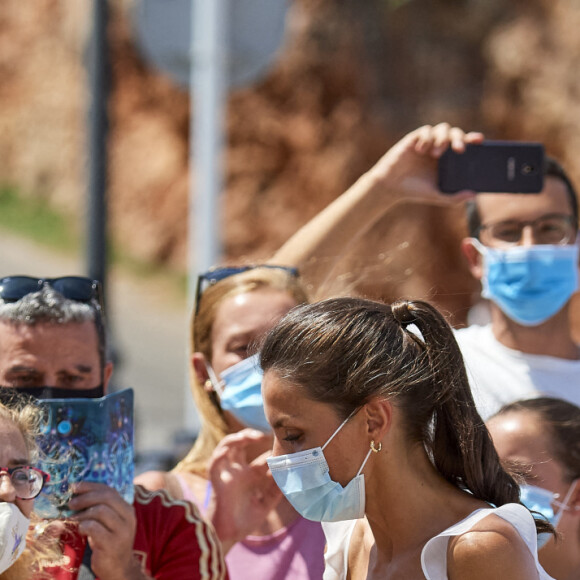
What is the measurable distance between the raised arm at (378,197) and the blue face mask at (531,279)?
35cm

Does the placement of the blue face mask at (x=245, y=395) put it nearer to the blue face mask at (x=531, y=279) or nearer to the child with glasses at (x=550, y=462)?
the child with glasses at (x=550, y=462)

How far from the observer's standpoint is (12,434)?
2.39 meters

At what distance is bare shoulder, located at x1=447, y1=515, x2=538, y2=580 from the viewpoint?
2.11 meters

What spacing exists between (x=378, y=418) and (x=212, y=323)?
112cm

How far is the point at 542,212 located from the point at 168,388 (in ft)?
41.8

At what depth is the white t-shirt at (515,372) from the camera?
3.59 m

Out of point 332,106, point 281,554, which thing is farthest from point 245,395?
point 332,106

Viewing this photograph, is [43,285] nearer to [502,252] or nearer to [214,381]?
[214,381]

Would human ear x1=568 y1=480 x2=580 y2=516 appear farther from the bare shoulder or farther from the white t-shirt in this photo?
the bare shoulder

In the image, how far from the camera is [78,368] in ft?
9.00

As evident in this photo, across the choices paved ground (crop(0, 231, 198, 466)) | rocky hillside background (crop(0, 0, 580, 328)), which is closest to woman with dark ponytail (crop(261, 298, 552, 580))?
paved ground (crop(0, 231, 198, 466))

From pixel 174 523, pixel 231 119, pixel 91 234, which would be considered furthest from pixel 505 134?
pixel 174 523

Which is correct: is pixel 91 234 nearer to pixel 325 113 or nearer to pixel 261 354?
pixel 261 354

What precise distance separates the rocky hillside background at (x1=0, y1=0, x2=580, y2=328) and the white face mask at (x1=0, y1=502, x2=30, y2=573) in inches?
507
